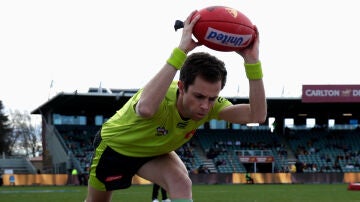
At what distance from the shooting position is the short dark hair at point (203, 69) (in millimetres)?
5609

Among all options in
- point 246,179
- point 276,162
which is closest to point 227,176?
point 246,179

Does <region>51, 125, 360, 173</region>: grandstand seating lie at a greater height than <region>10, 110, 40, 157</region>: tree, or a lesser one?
greater

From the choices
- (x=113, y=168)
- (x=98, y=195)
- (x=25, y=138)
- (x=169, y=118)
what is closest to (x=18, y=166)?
(x=25, y=138)

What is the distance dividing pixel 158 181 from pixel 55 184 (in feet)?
108

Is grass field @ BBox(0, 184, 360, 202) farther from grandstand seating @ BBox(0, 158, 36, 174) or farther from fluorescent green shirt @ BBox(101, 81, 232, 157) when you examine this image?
grandstand seating @ BBox(0, 158, 36, 174)

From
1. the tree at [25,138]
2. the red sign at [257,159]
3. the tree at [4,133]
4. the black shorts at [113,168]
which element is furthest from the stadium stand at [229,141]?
the black shorts at [113,168]

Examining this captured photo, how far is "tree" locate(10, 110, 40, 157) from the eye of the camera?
3489 inches

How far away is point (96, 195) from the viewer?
6.72 meters

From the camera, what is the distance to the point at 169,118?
19.7 ft

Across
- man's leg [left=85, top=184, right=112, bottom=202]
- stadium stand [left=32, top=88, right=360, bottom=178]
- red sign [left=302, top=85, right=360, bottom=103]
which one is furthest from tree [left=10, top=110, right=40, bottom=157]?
man's leg [left=85, top=184, right=112, bottom=202]

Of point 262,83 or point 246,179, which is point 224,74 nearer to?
point 262,83

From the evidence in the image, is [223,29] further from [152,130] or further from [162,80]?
[152,130]

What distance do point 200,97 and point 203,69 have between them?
247mm

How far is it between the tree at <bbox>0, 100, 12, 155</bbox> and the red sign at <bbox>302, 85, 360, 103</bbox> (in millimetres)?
47744
